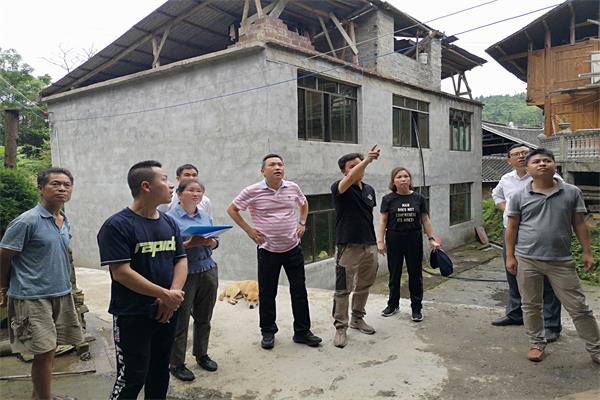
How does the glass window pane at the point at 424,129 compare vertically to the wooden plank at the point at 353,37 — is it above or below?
below

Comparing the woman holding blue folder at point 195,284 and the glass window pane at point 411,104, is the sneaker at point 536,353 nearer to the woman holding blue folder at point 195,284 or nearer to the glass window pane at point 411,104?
the woman holding blue folder at point 195,284

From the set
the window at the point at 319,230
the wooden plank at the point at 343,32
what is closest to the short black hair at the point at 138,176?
the window at the point at 319,230

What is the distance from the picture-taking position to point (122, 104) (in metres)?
9.48

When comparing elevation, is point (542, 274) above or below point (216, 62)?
below

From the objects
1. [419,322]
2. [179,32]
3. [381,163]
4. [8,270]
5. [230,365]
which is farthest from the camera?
[381,163]

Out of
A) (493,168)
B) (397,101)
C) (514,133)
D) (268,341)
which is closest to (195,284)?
(268,341)

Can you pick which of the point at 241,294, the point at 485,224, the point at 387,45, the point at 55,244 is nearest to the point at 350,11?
the point at 387,45

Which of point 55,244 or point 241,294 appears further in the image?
point 241,294

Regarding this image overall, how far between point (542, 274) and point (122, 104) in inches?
362

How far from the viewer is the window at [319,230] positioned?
27.5 ft

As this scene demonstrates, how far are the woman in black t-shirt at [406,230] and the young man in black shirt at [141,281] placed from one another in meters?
2.42

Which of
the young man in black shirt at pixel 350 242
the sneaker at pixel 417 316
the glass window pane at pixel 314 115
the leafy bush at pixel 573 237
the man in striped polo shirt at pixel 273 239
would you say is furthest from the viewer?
the leafy bush at pixel 573 237

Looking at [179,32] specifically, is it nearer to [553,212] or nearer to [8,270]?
[8,270]

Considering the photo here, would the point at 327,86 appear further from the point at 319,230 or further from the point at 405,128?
the point at 405,128
